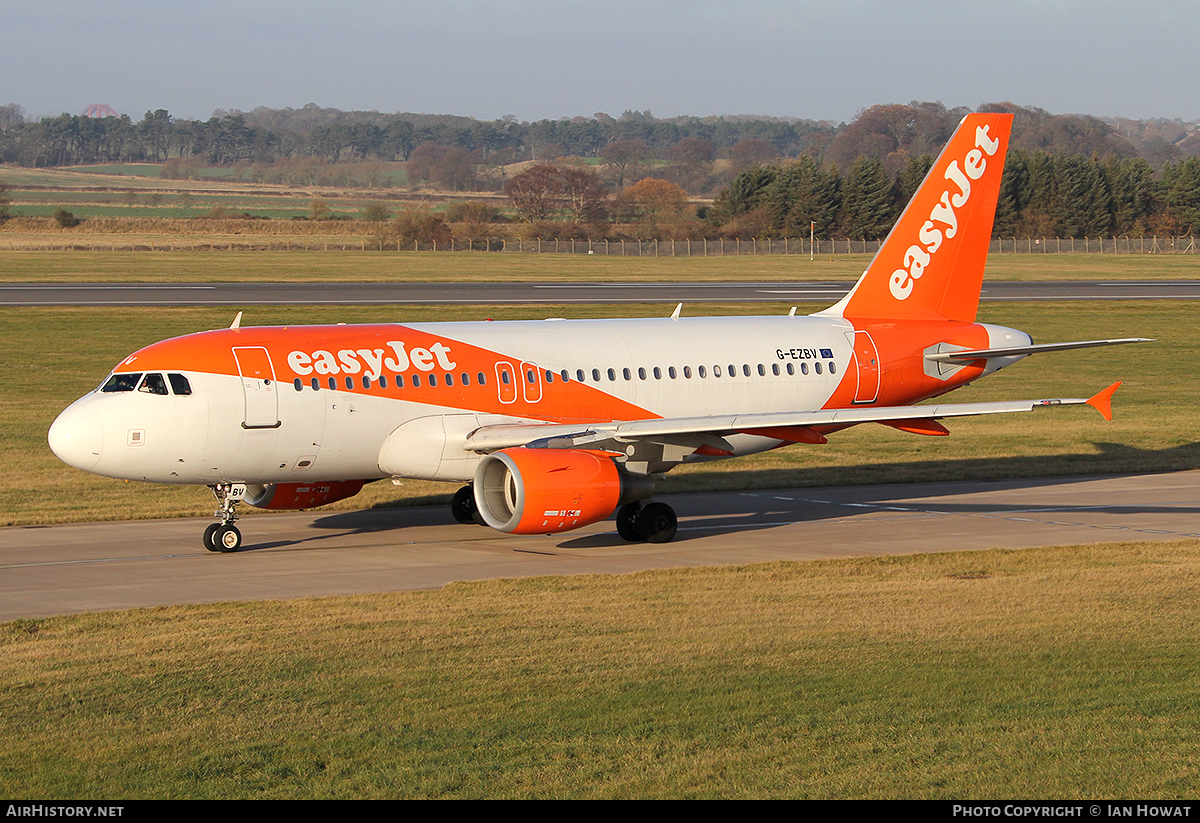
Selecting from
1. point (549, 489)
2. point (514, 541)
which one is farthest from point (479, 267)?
point (549, 489)

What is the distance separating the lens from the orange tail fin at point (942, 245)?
32.1 metres

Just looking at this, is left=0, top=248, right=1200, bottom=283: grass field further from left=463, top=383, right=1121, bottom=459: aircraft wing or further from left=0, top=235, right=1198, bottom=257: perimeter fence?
left=463, top=383, right=1121, bottom=459: aircraft wing

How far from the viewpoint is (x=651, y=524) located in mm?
26500

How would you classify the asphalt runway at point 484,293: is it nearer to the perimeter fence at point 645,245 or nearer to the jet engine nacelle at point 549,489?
the perimeter fence at point 645,245

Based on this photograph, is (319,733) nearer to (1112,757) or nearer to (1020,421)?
(1112,757)

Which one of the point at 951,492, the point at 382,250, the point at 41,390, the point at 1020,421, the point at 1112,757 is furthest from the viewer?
the point at 382,250

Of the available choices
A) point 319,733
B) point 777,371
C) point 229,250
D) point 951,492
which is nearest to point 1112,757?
point 319,733

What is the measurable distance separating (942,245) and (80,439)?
64.3 feet

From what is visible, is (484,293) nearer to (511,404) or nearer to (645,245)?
(511,404)

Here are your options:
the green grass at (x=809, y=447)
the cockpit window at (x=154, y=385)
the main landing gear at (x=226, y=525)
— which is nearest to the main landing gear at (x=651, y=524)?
the green grass at (x=809, y=447)

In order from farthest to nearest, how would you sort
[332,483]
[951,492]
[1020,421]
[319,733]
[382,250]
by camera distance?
[382,250]
[1020,421]
[951,492]
[332,483]
[319,733]

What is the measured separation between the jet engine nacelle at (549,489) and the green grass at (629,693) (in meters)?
2.19

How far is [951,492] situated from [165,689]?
70.9ft

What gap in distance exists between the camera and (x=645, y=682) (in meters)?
15.2
